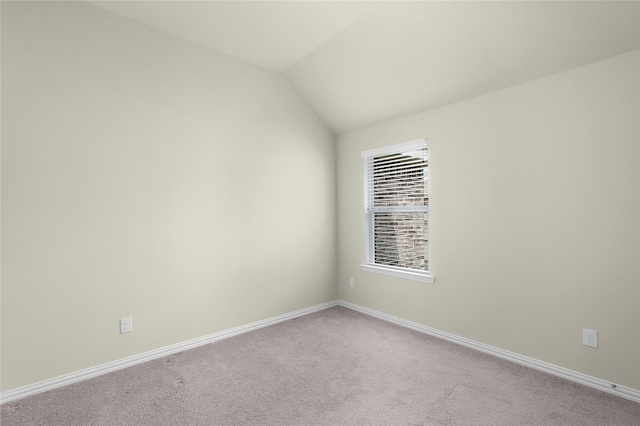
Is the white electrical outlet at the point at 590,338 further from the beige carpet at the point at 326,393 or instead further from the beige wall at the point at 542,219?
the beige carpet at the point at 326,393

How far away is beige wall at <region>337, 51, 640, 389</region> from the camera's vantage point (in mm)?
2137

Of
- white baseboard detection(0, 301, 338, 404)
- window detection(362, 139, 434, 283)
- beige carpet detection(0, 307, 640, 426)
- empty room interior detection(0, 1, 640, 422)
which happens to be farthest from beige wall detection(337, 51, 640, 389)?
white baseboard detection(0, 301, 338, 404)

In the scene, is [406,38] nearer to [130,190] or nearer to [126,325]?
[130,190]

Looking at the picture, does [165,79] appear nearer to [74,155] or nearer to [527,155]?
[74,155]

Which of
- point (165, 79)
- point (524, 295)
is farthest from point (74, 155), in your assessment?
point (524, 295)

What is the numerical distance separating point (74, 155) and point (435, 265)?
3.18m

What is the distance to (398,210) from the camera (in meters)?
3.63

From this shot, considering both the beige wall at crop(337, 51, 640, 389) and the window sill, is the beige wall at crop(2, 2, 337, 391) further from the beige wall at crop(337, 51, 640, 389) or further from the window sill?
the beige wall at crop(337, 51, 640, 389)

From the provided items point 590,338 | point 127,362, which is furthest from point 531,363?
point 127,362

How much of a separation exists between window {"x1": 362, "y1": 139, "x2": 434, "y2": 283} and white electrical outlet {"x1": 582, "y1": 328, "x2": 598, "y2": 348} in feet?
3.99

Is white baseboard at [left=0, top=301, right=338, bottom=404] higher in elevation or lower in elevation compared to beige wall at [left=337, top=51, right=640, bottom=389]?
lower

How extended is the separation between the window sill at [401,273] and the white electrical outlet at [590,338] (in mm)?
1191

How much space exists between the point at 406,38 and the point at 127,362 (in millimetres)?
3444

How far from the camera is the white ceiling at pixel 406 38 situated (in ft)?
6.97
